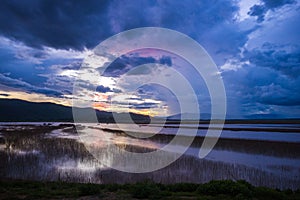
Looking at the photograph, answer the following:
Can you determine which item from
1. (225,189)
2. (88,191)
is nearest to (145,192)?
(88,191)

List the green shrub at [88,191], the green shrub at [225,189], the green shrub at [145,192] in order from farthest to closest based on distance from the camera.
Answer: the green shrub at [88,191], the green shrub at [225,189], the green shrub at [145,192]

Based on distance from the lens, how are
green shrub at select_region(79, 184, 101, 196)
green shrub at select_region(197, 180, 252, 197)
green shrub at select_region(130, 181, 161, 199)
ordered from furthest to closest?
green shrub at select_region(79, 184, 101, 196)
green shrub at select_region(197, 180, 252, 197)
green shrub at select_region(130, 181, 161, 199)

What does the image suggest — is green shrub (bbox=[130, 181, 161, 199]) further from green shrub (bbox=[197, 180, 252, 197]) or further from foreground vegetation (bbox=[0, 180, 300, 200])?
green shrub (bbox=[197, 180, 252, 197])

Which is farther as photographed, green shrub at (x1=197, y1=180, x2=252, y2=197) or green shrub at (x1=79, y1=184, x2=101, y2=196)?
green shrub at (x1=79, y1=184, x2=101, y2=196)

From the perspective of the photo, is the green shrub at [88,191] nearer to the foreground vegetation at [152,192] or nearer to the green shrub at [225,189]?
the foreground vegetation at [152,192]

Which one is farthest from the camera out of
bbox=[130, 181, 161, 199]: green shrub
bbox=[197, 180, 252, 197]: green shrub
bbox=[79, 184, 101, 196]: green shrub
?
bbox=[79, 184, 101, 196]: green shrub

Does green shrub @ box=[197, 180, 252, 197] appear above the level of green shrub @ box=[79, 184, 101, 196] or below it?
above

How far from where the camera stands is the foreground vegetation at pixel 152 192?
385 inches

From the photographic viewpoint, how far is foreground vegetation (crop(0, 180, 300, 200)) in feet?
32.1

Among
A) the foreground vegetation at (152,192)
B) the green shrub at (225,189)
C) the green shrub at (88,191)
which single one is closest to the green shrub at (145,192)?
the foreground vegetation at (152,192)

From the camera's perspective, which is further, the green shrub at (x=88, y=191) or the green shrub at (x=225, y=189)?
the green shrub at (x=88, y=191)

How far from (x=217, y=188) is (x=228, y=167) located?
28.8 ft

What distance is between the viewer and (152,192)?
990cm

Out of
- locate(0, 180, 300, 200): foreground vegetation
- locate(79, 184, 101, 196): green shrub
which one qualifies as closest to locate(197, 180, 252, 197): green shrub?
locate(0, 180, 300, 200): foreground vegetation
